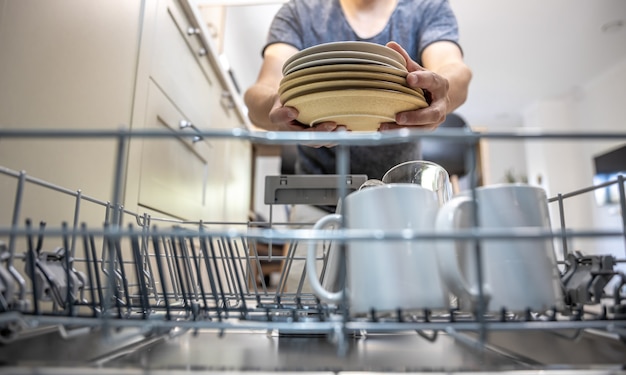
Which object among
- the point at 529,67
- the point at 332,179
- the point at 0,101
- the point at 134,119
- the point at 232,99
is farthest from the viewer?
Result: the point at 529,67

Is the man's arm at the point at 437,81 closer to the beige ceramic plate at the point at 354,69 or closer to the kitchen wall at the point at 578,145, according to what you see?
the beige ceramic plate at the point at 354,69

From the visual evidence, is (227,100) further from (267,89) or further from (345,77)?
(345,77)

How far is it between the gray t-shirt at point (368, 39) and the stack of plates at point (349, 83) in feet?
1.60

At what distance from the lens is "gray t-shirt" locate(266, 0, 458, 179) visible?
955mm

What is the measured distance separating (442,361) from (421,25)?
2.75 feet

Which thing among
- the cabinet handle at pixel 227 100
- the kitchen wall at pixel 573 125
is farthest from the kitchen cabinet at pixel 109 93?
the kitchen wall at pixel 573 125

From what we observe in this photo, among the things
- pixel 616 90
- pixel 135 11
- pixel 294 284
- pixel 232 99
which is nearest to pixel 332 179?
pixel 294 284

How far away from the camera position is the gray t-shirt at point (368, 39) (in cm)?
95

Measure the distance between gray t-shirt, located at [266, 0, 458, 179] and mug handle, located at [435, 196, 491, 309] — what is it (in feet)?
2.20

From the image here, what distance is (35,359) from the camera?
0.25 m

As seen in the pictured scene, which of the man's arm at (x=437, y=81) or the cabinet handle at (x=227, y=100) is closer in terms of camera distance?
the man's arm at (x=437, y=81)

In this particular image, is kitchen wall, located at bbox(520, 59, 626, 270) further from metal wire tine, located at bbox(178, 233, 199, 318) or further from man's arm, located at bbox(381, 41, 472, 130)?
metal wire tine, located at bbox(178, 233, 199, 318)

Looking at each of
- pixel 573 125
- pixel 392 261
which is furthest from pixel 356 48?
pixel 573 125

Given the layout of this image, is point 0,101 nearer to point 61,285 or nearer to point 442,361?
point 61,285
